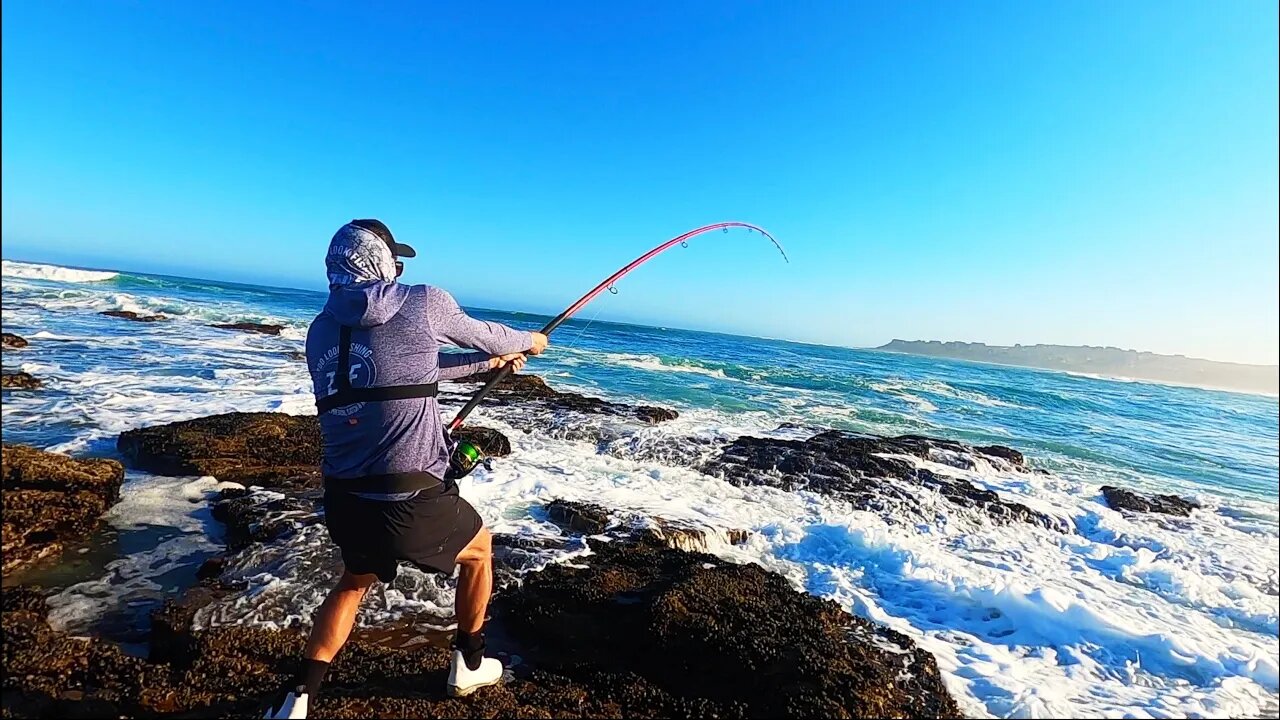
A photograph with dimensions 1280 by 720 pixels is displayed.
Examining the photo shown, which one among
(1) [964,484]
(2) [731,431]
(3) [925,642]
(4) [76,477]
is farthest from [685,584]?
(2) [731,431]

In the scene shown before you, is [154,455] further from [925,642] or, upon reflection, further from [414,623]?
[925,642]

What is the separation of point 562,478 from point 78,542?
464 cm

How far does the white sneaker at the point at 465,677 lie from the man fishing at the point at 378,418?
23.5 inches

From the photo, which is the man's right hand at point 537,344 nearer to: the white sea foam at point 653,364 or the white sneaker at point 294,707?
the white sneaker at point 294,707

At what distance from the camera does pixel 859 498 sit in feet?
28.8

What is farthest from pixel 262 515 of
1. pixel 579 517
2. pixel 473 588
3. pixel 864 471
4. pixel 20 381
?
pixel 864 471

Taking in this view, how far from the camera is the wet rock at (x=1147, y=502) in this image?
969 cm

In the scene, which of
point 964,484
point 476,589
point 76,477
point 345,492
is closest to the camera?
point 345,492

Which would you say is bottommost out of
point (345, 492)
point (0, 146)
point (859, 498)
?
point (859, 498)

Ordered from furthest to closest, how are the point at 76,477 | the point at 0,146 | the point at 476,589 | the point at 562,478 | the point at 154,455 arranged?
the point at 562,478 < the point at 154,455 < the point at 76,477 < the point at 476,589 < the point at 0,146

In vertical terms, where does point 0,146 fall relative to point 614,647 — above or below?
above

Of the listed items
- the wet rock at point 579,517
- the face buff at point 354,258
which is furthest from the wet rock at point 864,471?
the face buff at point 354,258

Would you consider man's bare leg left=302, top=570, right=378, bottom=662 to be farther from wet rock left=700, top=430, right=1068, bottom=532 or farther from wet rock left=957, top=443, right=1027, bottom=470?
wet rock left=957, top=443, right=1027, bottom=470

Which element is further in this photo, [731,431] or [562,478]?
[731,431]
